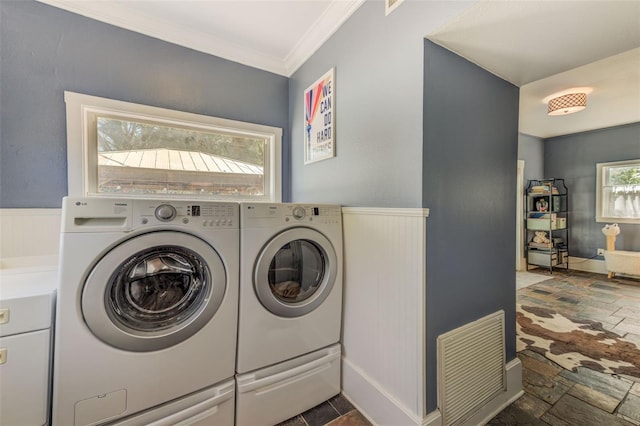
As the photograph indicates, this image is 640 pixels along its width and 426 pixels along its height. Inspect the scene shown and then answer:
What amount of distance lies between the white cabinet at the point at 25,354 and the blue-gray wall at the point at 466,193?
1569 millimetres

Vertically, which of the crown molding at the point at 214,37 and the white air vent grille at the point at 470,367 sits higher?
the crown molding at the point at 214,37

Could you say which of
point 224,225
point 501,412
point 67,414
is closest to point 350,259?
point 224,225

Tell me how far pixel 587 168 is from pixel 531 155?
2.62 ft

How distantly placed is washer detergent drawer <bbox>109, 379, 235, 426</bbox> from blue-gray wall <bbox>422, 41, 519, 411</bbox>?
0.97m

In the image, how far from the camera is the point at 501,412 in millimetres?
1426

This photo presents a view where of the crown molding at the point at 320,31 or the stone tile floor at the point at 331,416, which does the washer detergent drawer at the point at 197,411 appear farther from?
the crown molding at the point at 320,31

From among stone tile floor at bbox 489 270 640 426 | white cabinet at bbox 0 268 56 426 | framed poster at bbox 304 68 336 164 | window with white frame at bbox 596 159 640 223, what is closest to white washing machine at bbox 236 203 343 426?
framed poster at bbox 304 68 336 164

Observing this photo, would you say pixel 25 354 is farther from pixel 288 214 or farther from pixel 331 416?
pixel 331 416

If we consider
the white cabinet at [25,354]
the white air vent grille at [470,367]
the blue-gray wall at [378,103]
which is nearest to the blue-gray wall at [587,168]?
the white air vent grille at [470,367]

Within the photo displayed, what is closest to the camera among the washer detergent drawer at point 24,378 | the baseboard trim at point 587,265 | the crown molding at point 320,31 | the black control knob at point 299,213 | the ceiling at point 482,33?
the washer detergent drawer at point 24,378

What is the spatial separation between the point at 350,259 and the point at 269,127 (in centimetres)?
147

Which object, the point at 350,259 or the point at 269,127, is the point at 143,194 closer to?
the point at 269,127

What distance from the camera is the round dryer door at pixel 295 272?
1.33 m

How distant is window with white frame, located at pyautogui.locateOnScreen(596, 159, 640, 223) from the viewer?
3832 mm
